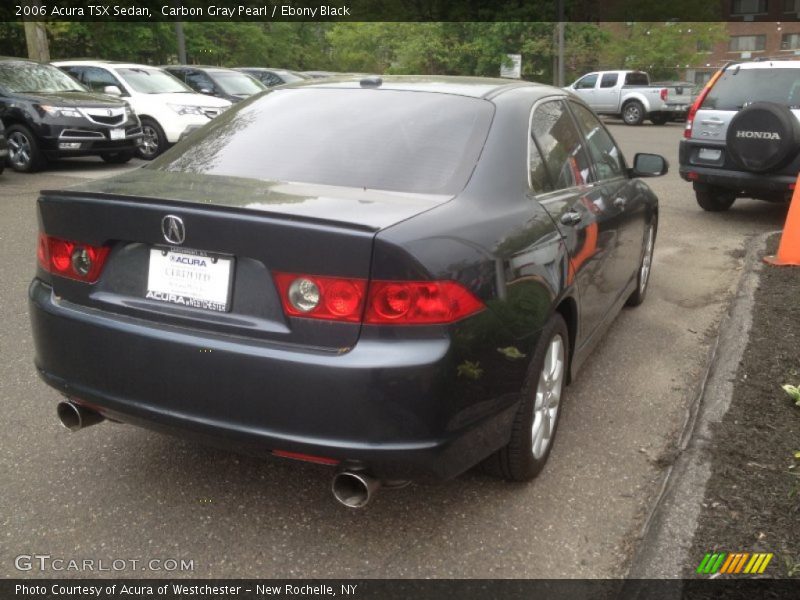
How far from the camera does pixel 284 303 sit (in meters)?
2.52

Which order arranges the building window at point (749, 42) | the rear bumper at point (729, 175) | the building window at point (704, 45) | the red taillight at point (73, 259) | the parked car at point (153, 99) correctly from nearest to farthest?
the red taillight at point (73, 259) < the rear bumper at point (729, 175) < the parked car at point (153, 99) < the building window at point (704, 45) < the building window at point (749, 42)

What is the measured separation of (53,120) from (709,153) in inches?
361

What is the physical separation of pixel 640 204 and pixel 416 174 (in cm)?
255

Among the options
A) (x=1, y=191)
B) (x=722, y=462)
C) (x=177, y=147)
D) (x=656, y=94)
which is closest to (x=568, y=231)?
(x=722, y=462)

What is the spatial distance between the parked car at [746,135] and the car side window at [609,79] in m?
19.2

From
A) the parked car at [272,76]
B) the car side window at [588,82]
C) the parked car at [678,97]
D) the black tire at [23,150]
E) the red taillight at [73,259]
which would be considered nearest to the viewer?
the red taillight at [73,259]

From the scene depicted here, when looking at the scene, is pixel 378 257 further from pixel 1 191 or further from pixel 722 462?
pixel 1 191

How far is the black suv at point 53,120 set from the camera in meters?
11.9

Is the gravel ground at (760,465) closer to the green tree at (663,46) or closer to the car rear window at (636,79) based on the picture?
the car rear window at (636,79)

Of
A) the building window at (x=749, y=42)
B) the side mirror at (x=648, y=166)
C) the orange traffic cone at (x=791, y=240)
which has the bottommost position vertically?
the orange traffic cone at (x=791, y=240)

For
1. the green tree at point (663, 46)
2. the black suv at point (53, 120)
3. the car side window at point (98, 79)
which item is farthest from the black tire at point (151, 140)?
the green tree at point (663, 46)

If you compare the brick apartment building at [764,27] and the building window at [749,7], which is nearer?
the brick apartment building at [764,27]

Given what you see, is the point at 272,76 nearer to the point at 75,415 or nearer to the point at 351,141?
the point at 351,141

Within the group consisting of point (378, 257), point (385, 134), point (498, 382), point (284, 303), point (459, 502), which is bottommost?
point (459, 502)
